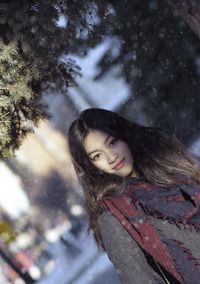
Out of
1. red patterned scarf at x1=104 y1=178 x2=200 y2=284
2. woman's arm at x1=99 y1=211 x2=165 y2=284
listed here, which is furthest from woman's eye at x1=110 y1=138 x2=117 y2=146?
woman's arm at x1=99 y1=211 x2=165 y2=284

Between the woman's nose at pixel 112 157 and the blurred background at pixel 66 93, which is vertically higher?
the blurred background at pixel 66 93

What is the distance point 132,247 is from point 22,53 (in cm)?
158

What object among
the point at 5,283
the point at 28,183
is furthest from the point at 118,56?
the point at 28,183

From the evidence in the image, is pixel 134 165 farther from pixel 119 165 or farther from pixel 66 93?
pixel 66 93

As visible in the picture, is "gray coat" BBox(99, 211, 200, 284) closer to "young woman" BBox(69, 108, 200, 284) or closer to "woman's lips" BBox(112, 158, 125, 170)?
"young woman" BBox(69, 108, 200, 284)

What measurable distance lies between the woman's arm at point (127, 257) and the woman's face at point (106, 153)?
0.31m

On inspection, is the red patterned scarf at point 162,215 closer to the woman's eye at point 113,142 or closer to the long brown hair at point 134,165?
the long brown hair at point 134,165

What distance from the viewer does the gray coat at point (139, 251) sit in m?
2.76

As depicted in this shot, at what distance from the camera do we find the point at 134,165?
3078 millimetres

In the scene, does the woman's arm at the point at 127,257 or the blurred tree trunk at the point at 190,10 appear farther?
the blurred tree trunk at the point at 190,10

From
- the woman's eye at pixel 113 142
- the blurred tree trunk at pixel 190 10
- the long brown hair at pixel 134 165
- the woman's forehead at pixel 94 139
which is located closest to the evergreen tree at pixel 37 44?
the blurred tree trunk at pixel 190 10

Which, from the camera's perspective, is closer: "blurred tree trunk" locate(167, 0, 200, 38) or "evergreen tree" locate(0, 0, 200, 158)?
"evergreen tree" locate(0, 0, 200, 158)

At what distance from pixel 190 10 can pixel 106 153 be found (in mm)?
1851

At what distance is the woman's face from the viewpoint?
115 inches
